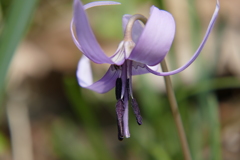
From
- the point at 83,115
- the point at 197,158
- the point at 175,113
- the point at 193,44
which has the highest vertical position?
the point at 193,44

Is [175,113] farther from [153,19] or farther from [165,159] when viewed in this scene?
[165,159]

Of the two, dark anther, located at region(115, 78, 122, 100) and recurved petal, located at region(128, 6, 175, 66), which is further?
dark anther, located at region(115, 78, 122, 100)

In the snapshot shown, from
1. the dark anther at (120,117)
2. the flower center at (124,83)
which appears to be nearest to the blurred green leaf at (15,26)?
the flower center at (124,83)

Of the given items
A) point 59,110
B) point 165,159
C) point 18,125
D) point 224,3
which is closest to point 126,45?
point 165,159

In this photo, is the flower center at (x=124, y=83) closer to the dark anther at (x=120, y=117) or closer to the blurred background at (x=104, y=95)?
the dark anther at (x=120, y=117)

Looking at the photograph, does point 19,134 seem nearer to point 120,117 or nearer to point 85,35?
point 120,117

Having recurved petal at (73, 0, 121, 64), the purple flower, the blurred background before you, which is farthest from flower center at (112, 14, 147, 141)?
the blurred background

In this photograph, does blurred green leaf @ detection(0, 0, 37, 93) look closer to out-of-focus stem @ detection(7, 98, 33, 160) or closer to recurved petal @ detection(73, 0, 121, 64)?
recurved petal @ detection(73, 0, 121, 64)
